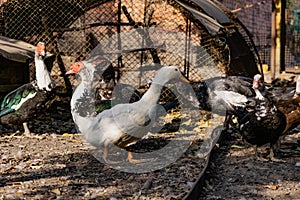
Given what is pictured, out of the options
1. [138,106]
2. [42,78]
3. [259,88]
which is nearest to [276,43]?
[259,88]

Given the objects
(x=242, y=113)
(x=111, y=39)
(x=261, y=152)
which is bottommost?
(x=261, y=152)

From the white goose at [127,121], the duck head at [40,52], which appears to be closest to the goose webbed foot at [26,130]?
the duck head at [40,52]

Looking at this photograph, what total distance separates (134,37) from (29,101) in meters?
3.39

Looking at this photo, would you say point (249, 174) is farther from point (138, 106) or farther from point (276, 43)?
point (276, 43)

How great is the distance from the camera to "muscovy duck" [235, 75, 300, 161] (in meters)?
5.46

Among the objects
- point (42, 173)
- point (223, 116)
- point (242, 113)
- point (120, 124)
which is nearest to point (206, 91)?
point (223, 116)

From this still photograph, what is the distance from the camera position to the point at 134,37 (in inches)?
366

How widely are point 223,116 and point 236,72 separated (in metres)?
0.89

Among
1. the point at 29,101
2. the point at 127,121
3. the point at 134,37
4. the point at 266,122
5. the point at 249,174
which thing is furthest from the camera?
the point at 134,37

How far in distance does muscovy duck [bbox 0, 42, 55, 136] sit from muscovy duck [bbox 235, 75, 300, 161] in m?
2.55

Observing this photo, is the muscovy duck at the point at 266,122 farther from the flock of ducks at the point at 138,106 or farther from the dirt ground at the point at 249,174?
the dirt ground at the point at 249,174

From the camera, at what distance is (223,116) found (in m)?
6.95

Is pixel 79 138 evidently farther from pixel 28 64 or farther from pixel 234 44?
pixel 234 44

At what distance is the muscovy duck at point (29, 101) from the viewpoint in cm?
640
